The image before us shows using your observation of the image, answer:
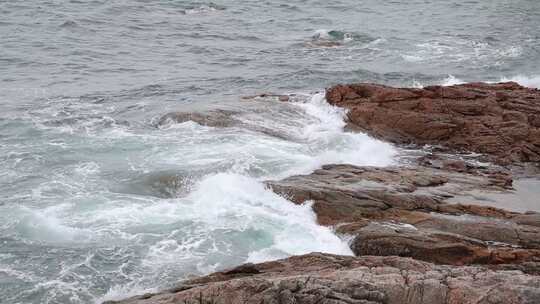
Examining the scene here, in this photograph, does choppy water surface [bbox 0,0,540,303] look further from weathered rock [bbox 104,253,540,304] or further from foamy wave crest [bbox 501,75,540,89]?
weathered rock [bbox 104,253,540,304]

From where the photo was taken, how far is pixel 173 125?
75.6ft

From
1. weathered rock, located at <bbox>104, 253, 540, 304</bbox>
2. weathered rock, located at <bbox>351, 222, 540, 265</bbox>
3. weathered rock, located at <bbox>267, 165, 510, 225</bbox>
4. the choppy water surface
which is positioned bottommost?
the choppy water surface

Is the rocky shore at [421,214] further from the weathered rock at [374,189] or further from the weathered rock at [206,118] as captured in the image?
the weathered rock at [206,118]

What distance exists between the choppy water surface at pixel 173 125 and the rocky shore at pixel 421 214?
95 centimetres

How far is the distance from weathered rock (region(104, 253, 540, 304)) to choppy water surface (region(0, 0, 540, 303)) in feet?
11.0

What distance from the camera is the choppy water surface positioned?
14.2 m

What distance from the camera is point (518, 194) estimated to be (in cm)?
1744

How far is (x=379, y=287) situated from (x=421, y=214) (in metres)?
6.05

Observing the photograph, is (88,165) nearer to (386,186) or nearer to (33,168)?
(33,168)

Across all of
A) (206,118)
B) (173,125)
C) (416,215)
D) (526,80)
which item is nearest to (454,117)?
(416,215)

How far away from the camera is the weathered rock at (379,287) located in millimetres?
9148

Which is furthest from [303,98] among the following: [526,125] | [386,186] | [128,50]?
[128,50]

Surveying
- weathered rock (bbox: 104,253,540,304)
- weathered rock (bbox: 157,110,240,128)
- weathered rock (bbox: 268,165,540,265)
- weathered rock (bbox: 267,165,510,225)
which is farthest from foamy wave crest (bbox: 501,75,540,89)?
weathered rock (bbox: 104,253,540,304)

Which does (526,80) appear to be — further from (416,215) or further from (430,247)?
(430,247)
